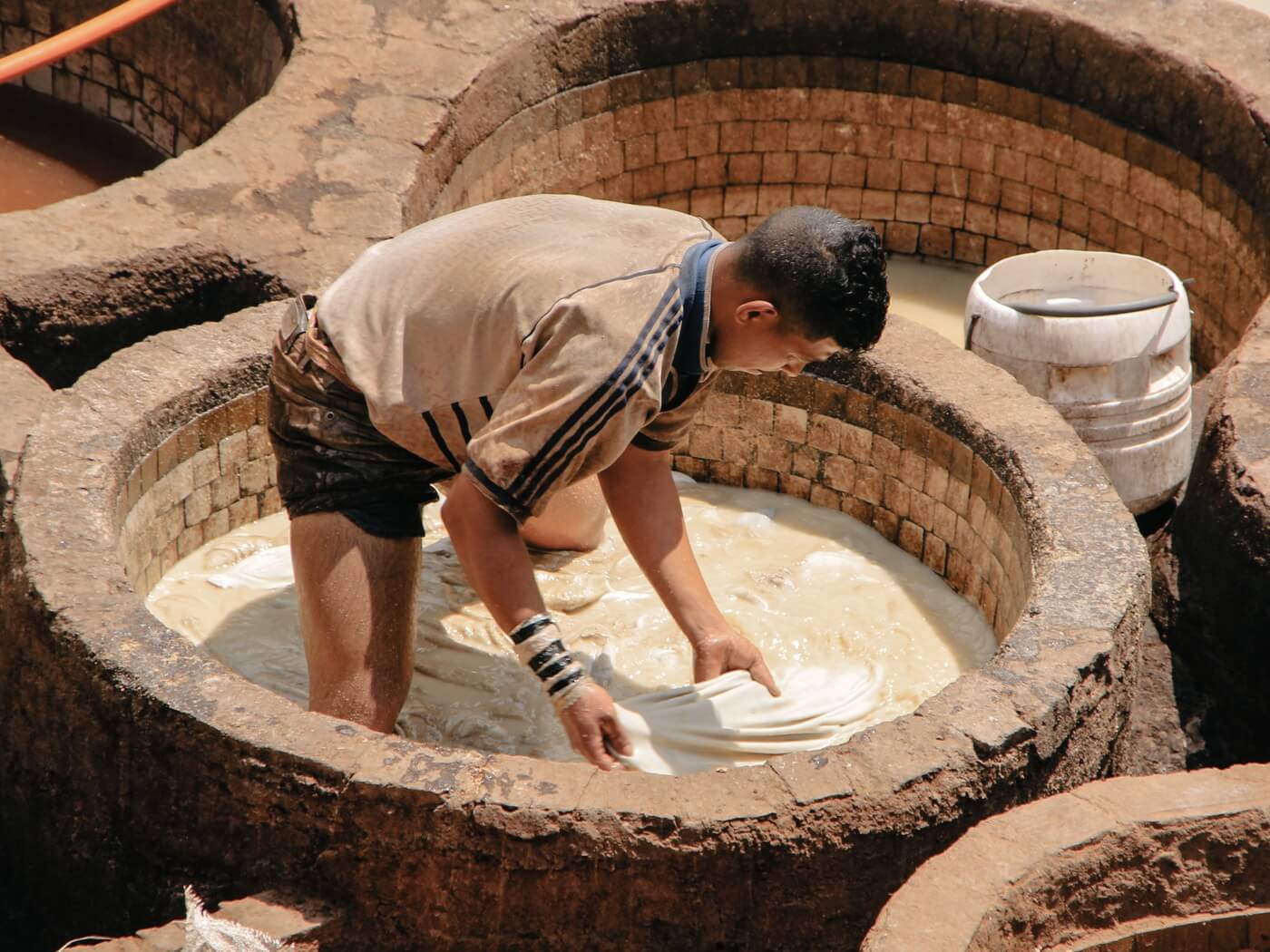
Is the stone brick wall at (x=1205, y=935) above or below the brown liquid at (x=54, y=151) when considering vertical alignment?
above

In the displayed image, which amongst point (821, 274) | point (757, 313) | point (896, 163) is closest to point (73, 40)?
point (896, 163)

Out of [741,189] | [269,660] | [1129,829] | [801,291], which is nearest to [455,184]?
[741,189]

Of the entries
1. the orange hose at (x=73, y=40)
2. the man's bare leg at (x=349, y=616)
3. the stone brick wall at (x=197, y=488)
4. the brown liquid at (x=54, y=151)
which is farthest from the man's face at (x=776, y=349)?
the brown liquid at (x=54, y=151)

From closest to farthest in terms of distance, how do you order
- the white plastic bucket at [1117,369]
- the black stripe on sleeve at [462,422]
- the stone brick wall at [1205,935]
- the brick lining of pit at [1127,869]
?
the brick lining of pit at [1127,869]
the stone brick wall at [1205,935]
the black stripe on sleeve at [462,422]
the white plastic bucket at [1117,369]

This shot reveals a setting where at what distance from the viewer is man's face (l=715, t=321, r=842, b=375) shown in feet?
11.7

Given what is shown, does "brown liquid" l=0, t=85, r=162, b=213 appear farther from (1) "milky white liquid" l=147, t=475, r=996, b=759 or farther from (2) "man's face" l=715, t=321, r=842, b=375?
(2) "man's face" l=715, t=321, r=842, b=375

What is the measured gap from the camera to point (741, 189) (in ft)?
24.2

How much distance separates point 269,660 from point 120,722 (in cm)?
99

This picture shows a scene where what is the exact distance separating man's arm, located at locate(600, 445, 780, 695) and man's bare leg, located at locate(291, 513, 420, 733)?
1.63ft

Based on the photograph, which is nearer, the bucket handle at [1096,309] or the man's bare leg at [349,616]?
the man's bare leg at [349,616]

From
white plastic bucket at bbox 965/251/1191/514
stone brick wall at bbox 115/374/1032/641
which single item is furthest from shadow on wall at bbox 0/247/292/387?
white plastic bucket at bbox 965/251/1191/514

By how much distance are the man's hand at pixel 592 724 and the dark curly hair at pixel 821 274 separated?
2.55 feet

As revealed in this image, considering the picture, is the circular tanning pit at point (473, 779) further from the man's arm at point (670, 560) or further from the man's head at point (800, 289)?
the man's head at point (800, 289)

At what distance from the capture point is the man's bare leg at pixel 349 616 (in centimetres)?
400
